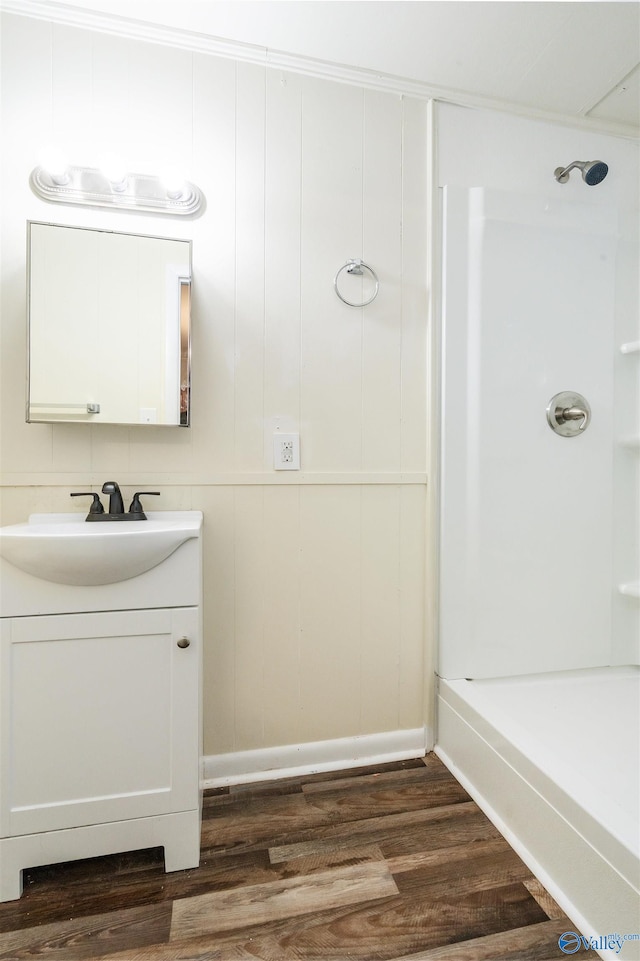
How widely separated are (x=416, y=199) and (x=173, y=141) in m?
0.79

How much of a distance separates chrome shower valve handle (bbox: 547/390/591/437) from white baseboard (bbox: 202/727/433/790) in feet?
3.80

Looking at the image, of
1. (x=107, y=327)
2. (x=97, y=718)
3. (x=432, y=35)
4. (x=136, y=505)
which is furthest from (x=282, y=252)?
(x=97, y=718)

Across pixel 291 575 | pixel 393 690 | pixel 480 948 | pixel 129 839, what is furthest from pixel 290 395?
pixel 480 948

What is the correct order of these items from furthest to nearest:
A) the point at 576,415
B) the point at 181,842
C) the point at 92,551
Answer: the point at 576,415
the point at 181,842
the point at 92,551

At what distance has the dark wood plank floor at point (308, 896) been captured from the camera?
96 cm

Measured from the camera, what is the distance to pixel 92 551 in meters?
1.03

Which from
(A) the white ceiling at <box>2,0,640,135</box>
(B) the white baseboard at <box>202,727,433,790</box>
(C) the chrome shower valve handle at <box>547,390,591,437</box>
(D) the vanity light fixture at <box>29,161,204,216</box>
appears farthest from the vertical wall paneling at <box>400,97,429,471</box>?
(B) the white baseboard at <box>202,727,433,790</box>

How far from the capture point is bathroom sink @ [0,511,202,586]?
101 centimetres

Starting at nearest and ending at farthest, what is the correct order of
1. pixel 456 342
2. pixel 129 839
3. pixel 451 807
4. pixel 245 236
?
pixel 129 839 < pixel 451 807 < pixel 245 236 < pixel 456 342

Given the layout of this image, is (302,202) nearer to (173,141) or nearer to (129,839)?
(173,141)

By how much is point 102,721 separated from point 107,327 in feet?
3.41

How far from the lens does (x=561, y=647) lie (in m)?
1.68

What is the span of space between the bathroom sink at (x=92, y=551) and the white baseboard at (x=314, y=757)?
775 mm

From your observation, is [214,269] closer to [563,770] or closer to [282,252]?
[282,252]
